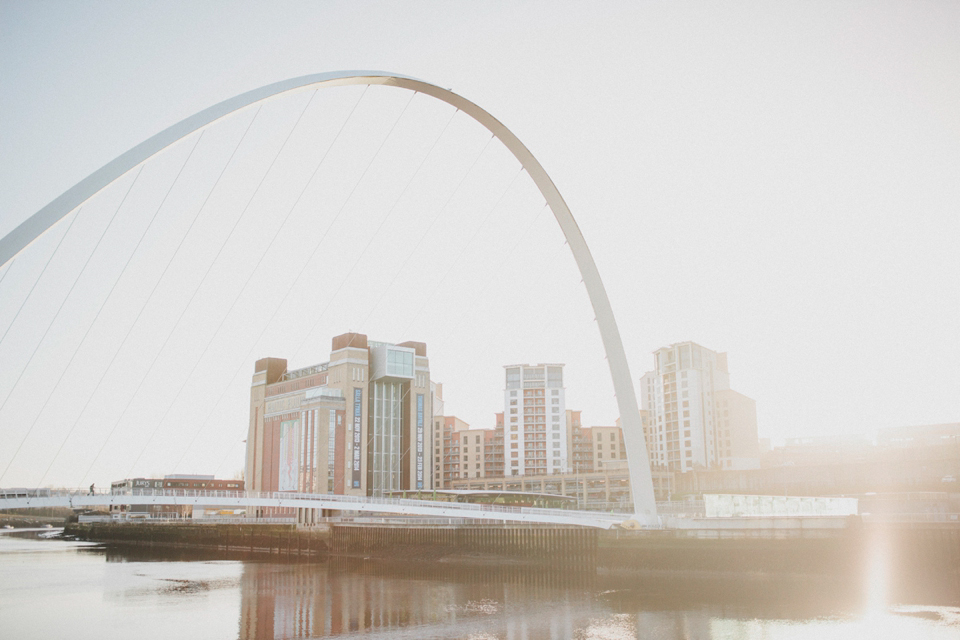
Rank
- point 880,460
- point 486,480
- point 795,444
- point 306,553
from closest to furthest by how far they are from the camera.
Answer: point 306,553
point 880,460
point 486,480
point 795,444

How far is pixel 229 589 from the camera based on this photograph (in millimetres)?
30656

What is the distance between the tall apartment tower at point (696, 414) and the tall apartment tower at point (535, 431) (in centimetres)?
1185

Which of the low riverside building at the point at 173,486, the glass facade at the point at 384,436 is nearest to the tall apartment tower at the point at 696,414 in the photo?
the glass facade at the point at 384,436

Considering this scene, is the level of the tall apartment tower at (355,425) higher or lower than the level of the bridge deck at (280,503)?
higher

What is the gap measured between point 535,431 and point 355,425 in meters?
39.5

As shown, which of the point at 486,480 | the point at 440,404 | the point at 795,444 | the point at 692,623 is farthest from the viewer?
the point at 440,404

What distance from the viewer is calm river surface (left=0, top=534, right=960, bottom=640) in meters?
20.0

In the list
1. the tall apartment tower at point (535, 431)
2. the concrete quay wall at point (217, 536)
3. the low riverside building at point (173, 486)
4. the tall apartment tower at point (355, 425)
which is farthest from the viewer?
the tall apartment tower at point (535, 431)

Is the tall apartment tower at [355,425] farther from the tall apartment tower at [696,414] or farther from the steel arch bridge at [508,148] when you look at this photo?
the steel arch bridge at [508,148]

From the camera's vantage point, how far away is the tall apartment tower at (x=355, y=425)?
64.9 m

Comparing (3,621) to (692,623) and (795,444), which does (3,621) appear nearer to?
(692,623)

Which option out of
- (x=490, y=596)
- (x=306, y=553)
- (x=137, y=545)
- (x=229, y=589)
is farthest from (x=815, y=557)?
(x=137, y=545)

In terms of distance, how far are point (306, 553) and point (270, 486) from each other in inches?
968

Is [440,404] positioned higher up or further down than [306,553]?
higher up
